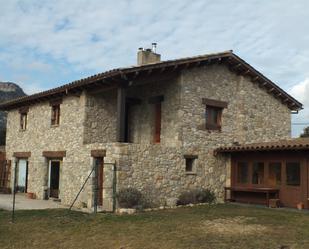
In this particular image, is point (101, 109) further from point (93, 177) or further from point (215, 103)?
point (215, 103)

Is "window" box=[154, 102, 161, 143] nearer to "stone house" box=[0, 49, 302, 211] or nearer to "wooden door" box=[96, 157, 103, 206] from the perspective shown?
"stone house" box=[0, 49, 302, 211]

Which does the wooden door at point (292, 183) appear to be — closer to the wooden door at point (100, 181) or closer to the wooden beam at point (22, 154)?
the wooden door at point (100, 181)

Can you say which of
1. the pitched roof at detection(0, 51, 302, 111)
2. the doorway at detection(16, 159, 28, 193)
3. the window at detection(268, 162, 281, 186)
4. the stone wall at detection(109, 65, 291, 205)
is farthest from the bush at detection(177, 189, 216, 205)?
the doorway at detection(16, 159, 28, 193)

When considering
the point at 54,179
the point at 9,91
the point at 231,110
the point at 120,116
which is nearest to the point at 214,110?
the point at 231,110

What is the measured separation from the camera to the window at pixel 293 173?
17.5 meters

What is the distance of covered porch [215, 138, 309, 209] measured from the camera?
17.2 meters

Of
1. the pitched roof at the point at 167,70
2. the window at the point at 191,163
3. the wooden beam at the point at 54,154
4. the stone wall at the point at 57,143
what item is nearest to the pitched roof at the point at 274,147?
the window at the point at 191,163

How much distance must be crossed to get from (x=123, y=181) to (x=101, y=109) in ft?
15.5

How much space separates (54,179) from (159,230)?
36.9ft

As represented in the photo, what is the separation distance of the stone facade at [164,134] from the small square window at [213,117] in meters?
0.24

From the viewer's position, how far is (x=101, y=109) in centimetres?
2005

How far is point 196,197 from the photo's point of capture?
60.3 feet

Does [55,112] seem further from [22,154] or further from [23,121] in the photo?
[23,121]

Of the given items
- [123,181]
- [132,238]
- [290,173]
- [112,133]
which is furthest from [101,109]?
[132,238]
